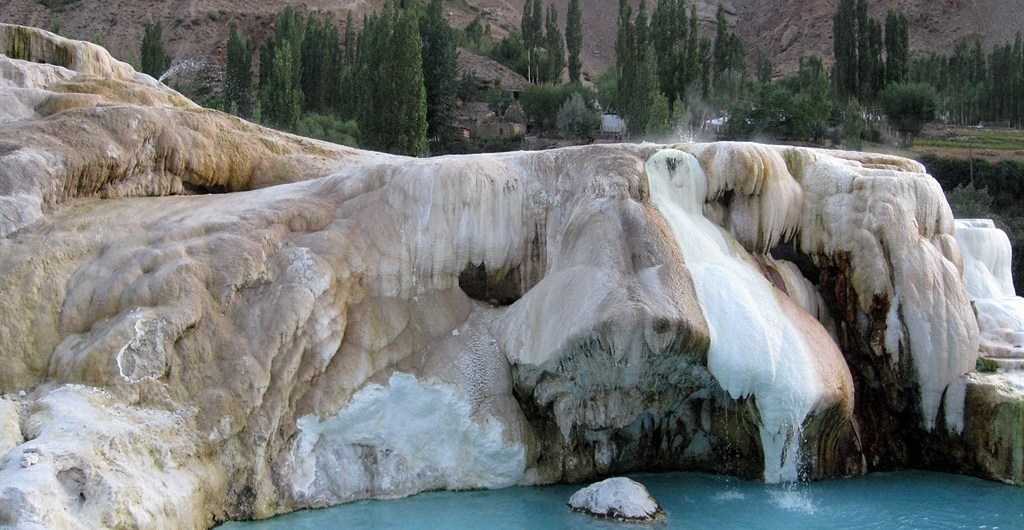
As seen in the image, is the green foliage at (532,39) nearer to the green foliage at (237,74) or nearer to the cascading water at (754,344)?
the green foliage at (237,74)

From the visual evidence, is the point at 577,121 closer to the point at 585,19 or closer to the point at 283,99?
the point at 283,99

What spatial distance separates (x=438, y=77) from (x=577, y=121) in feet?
29.3

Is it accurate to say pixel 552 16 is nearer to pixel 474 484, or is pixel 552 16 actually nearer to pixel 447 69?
pixel 447 69

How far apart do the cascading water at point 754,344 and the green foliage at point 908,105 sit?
4346 cm

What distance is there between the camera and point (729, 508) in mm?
11969

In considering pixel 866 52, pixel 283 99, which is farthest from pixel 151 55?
pixel 866 52

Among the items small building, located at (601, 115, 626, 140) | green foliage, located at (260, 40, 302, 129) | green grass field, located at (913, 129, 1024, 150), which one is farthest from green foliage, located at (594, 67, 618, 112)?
green foliage, located at (260, 40, 302, 129)

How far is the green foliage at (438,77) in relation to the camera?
5434 centimetres

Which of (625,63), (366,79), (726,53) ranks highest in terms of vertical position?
(726,53)

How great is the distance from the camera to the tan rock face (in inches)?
453

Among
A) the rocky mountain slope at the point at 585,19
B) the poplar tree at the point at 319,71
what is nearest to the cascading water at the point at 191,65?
the rocky mountain slope at the point at 585,19

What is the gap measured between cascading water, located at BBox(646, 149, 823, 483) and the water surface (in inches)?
31.2

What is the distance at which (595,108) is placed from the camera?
213ft

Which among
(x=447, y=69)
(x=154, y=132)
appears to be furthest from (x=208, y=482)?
(x=447, y=69)
